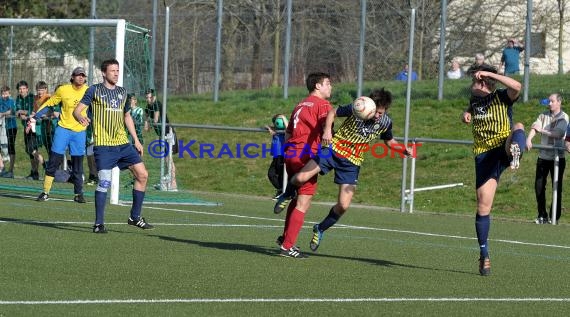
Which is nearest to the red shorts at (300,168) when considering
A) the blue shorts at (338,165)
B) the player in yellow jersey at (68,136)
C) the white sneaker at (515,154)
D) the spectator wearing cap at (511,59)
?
the blue shorts at (338,165)

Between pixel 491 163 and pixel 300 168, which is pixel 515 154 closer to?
pixel 491 163

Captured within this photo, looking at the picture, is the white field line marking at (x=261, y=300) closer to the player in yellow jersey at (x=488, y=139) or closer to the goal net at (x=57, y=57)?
the player in yellow jersey at (x=488, y=139)

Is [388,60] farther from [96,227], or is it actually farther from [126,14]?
[96,227]

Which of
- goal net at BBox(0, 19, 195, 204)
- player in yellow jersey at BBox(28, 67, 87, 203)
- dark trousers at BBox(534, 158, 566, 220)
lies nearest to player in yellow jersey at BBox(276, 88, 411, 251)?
player in yellow jersey at BBox(28, 67, 87, 203)

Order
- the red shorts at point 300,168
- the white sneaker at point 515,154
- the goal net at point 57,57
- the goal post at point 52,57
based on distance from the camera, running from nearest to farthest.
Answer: the white sneaker at point 515,154 → the red shorts at point 300,168 → the goal net at point 57,57 → the goal post at point 52,57

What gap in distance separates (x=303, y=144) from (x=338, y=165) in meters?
0.45

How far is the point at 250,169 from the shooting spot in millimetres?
26125

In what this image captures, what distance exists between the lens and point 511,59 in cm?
2547

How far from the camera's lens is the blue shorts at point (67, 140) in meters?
17.9

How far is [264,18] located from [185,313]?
71.5 feet

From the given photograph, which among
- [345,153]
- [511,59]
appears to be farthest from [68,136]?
[511,59]

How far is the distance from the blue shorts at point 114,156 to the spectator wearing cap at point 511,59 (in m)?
13.5

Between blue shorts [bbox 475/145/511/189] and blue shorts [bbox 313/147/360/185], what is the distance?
4.43 feet

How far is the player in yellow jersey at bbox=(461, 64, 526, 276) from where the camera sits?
10.8 metres
